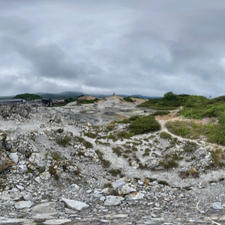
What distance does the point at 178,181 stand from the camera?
51.9 ft

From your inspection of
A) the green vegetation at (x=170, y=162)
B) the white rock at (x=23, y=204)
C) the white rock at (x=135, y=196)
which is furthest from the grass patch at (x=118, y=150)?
the white rock at (x=23, y=204)

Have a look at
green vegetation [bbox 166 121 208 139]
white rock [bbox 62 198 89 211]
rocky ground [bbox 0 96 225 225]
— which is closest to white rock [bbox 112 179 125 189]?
rocky ground [bbox 0 96 225 225]

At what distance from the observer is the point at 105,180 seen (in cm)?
1572

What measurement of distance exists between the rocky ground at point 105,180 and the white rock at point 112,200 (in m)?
0.06

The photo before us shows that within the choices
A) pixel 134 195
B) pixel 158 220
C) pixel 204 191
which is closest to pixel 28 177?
pixel 134 195

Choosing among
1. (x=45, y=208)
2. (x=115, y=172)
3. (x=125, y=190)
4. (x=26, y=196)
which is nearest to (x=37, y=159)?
(x=26, y=196)

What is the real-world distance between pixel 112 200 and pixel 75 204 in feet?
7.38

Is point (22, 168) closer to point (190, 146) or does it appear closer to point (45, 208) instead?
point (45, 208)

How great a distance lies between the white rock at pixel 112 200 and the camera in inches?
472

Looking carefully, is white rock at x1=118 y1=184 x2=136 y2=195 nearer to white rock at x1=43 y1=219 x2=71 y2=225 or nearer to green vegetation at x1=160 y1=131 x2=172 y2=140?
white rock at x1=43 y1=219 x2=71 y2=225

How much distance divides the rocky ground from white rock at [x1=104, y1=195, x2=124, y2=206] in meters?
0.06

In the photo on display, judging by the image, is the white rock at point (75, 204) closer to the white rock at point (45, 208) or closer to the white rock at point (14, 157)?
the white rock at point (45, 208)

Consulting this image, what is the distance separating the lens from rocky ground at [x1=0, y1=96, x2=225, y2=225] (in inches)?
405

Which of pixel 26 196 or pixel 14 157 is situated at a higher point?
pixel 14 157
